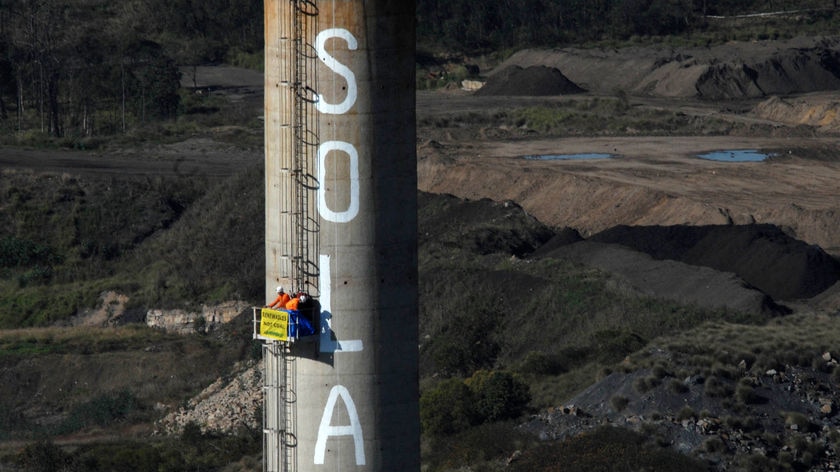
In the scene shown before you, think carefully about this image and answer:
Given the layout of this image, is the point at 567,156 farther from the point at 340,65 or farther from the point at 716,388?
the point at 340,65

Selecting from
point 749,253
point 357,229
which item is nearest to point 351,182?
point 357,229

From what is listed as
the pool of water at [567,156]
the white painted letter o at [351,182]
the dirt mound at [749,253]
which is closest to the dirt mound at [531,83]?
the pool of water at [567,156]

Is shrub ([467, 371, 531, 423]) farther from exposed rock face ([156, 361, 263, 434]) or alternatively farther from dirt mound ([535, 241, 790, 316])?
dirt mound ([535, 241, 790, 316])

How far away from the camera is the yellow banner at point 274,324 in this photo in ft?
62.2

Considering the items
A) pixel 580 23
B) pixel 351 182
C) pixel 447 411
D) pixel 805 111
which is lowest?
pixel 447 411

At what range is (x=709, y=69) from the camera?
123062mm

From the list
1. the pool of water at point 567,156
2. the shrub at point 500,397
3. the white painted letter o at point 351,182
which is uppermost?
the white painted letter o at point 351,182

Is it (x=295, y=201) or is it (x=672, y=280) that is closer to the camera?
(x=295, y=201)

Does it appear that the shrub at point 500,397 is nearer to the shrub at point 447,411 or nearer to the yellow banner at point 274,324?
the shrub at point 447,411

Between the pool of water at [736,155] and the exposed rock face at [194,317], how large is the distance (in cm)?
3361

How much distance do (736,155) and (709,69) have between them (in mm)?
34623

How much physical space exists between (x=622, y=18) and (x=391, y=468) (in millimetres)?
142859

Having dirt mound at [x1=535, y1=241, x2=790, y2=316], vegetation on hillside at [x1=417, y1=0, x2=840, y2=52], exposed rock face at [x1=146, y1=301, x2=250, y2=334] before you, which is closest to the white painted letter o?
dirt mound at [x1=535, y1=241, x2=790, y2=316]

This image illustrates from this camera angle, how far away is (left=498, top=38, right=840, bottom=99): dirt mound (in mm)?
122188
